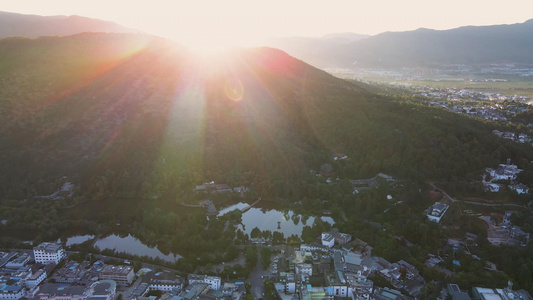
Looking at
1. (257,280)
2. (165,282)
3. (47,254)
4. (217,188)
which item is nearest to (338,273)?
(257,280)

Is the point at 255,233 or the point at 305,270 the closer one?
the point at 305,270

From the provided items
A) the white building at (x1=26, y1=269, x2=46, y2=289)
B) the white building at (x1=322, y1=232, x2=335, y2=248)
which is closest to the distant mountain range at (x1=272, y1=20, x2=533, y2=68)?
the white building at (x1=322, y1=232, x2=335, y2=248)

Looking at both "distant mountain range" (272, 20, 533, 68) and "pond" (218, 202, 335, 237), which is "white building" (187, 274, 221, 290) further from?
"distant mountain range" (272, 20, 533, 68)

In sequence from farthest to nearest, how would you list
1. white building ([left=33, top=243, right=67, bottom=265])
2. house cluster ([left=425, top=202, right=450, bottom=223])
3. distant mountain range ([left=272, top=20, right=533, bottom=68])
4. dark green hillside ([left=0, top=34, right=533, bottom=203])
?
distant mountain range ([left=272, top=20, right=533, bottom=68]), dark green hillside ([left=0, top=34, right=533, bottom=203]), house cluster ([left=425, top=202, right=450, bottom=223]), white building ([left=33, top=243, right=67, bottom=265])

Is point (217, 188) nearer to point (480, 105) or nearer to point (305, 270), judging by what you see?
point (305, 270)

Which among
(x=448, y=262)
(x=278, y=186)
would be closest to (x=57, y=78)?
(x=278, y=186)

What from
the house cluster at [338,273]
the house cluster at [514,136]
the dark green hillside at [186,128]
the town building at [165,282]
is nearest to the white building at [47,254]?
the town building at [165,282]
